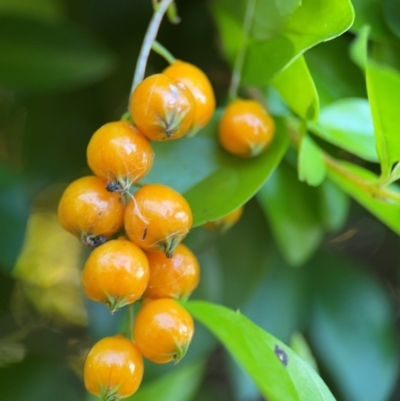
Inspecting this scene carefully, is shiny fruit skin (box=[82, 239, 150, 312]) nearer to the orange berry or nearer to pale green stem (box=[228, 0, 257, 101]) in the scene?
the orange berry

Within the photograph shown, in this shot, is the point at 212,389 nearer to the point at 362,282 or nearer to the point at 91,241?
the point at 362,282

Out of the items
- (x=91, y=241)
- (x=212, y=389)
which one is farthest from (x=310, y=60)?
(x=212, y=389)

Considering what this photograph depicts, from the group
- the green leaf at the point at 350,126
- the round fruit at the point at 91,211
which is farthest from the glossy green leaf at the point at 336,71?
the round fruit at the point at 91,211

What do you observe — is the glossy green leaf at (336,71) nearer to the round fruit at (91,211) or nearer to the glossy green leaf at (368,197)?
the glossy green leaf at (368,197)

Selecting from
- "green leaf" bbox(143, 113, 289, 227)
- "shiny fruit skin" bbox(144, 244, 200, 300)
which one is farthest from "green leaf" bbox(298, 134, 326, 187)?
"shiny fruit skin" bbox(144, 244, 200, 300)

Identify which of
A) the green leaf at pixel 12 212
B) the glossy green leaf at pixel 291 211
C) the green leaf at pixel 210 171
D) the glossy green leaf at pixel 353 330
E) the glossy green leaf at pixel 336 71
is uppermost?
the glossy green leaf at pixel 336 71

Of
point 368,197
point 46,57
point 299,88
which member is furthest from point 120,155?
point 46,57
